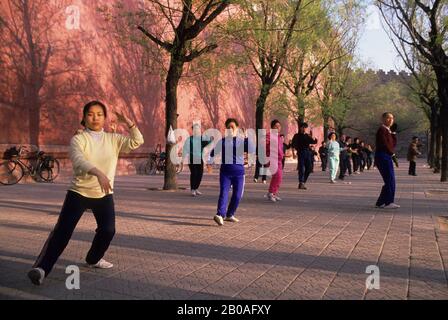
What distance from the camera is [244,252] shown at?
6.18 metres

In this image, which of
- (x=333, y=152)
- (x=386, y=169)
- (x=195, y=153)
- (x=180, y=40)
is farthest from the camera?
(x=333, y=152)

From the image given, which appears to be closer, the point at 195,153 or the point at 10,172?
the point at 195,153

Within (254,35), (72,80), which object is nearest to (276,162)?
(254,35)

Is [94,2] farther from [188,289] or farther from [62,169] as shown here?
[188,289]

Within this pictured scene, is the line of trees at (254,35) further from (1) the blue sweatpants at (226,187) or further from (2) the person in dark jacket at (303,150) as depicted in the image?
(1) the blue sweatpants at (226,187)

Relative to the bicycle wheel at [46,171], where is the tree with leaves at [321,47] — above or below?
above

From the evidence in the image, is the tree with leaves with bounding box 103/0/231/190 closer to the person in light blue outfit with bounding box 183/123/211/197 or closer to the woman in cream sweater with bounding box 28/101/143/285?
the person in light blue outfit with bounding box 183/123/211/197

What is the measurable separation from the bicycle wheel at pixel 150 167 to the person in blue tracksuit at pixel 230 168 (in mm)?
15589

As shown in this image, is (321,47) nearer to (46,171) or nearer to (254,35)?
(254,35)

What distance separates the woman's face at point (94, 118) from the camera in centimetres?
492

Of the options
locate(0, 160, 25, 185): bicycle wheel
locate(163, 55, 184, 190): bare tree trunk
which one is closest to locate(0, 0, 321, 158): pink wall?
locate(0, 160, 25, 185): bicycle wheel

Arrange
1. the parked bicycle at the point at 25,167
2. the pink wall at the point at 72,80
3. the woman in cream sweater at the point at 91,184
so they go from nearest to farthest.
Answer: the woman in cream sweater at the point at 91,184 < the parked bicycle at the point at 25,167 < the pink wall at the point at 72,80

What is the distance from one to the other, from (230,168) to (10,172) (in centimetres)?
1021

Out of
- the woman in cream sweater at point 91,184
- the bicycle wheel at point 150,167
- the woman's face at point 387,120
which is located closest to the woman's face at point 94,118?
the woman in cream sweater at point 91,184
